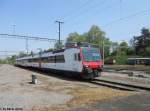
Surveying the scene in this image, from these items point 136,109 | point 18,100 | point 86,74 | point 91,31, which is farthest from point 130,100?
point 91,31

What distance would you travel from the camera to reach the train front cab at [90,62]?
2561cm

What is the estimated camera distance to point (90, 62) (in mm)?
26062

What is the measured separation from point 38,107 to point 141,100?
464 centimetres

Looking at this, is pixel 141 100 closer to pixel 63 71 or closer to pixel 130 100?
pixel 130 100

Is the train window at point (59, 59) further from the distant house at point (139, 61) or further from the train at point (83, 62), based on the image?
the distant house at point (139, 61)

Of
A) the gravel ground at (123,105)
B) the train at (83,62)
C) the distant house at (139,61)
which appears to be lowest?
the gravel ground at (123,105)

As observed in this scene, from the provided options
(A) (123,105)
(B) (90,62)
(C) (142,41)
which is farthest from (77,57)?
(C) (142,41)

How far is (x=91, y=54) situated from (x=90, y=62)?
0.88 metres

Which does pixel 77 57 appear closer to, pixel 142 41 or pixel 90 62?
pixel 90 62

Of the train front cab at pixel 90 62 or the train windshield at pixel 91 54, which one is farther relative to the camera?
the train windshield at pixel 91 54

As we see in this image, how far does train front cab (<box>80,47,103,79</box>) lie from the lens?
25609 millimetres

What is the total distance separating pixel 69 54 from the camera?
28516mm

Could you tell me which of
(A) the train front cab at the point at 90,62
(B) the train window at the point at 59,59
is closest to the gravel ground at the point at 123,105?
(A) the train front cab at the point at 90,62

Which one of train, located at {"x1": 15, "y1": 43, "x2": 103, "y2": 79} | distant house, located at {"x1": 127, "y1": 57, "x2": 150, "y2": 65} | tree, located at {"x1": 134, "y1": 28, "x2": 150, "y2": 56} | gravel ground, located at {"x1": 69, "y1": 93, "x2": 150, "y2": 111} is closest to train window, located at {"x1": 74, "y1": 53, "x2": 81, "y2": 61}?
train, located at {"x1": 15, "y1": 43, "x2": 103, "y2": 79}
